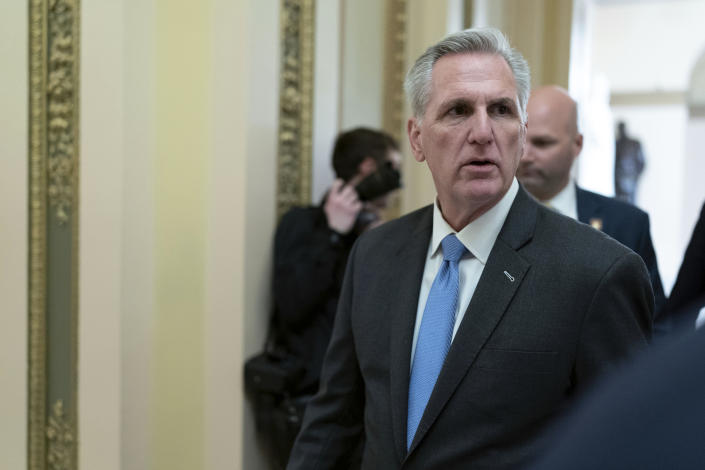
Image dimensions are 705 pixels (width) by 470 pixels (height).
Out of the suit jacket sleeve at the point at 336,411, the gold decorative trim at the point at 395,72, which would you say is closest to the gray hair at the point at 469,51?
the suit jacket sleeve at the point at 336,411

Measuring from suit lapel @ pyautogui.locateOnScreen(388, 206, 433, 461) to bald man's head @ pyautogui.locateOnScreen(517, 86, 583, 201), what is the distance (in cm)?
71

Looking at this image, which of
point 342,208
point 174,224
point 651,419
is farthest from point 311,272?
point 651,419

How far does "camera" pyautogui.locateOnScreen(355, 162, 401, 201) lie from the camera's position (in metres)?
2.82

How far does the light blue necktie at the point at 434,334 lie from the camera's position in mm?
1364

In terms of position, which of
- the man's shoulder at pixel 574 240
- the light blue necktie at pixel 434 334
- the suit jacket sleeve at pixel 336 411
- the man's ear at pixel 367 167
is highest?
the man's ear at pixel 367 167

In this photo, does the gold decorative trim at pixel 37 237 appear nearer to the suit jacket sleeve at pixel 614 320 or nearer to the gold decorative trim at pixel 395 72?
the gold decorative trim at pixel 395 72

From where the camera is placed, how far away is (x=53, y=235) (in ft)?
8.92

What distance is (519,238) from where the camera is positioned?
1.36 m

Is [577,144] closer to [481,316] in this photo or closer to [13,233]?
[481,316]

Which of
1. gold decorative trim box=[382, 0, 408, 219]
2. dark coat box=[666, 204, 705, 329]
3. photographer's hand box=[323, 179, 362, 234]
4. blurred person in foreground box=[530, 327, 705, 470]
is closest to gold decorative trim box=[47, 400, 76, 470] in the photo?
photographer's hand box=[323, 179, 362, 234]

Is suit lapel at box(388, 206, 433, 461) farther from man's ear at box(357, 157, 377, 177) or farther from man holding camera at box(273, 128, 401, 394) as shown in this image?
man's ear at box(357, 157, 377, 177)

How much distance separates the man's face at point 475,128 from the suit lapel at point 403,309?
0.48ft

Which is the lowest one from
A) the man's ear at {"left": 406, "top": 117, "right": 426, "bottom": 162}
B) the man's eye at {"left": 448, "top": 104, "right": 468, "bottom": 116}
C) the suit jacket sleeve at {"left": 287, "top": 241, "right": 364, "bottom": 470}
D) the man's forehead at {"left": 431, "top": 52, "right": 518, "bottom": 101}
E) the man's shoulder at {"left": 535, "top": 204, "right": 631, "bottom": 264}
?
the suit jacket sleeve at {"left": 287, "top": 241, "right": 364, "bottom": 470}

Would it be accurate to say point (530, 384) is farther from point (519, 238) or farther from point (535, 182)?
point (535, 182)
